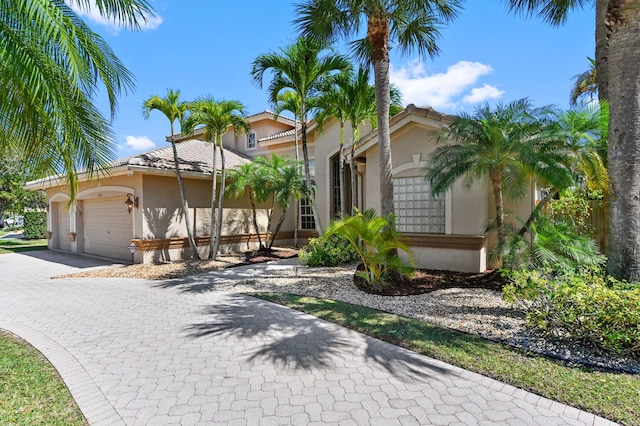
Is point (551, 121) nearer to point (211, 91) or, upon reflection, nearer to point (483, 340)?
point (483, 340)

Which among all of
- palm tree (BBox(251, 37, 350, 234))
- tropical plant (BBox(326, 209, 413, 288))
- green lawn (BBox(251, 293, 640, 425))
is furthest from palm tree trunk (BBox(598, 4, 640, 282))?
palm tree (BBox(251, 37, 350, 234))

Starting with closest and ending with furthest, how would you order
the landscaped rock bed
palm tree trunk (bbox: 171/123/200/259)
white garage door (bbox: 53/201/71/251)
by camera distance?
the landscaped rock bed < palm tree trunk (bbox: 171/123/200/259) < white garage door (bbox: 53/201/71/251)

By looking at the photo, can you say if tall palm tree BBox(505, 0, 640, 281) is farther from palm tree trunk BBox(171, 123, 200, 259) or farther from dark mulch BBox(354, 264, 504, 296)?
palm tree trunk BBox(171, 123, 200, 259)

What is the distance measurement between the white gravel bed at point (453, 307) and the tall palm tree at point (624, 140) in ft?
7.01

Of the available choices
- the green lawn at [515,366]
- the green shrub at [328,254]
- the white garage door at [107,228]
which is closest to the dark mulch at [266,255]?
the green shrub at [328,254]

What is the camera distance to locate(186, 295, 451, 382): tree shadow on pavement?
4930mm

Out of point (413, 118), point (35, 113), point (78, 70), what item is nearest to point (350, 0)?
point (413, 118)

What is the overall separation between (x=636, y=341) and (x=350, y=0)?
9.57 meters

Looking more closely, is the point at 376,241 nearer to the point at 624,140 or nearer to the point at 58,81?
the point at 624,140

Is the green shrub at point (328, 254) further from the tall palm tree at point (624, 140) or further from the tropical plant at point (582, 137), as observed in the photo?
the tall palm tree at point (624, 140)

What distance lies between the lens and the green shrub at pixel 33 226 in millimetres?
28312

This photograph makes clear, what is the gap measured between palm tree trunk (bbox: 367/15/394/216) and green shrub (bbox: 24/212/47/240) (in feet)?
102

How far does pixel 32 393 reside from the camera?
14.0 feet

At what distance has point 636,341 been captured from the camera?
4.86m
